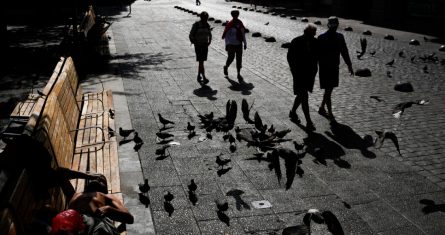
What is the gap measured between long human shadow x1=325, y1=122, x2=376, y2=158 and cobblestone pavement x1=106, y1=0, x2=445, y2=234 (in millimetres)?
17

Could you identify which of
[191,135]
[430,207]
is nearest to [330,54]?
[191,135]

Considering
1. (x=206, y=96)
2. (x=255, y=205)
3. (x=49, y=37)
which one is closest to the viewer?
(x=255, y=205)

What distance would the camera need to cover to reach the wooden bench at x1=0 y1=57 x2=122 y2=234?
11.4 feet

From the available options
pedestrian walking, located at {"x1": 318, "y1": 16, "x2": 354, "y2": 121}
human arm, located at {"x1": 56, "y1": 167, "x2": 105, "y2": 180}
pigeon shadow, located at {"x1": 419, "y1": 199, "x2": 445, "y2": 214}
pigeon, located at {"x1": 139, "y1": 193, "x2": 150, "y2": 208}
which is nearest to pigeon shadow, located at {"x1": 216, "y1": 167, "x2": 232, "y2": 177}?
pigeon, located at {"x1": 139, "y1": 193, "x2": 150, "y2": 208}

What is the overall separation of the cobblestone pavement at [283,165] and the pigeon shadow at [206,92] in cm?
3

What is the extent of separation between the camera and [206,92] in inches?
436

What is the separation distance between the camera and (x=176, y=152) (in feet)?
23.8

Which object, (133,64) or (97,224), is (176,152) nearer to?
(97,224)

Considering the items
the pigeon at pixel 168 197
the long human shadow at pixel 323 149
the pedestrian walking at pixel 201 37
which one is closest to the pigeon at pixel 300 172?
the long human shadow at pixel 323 149

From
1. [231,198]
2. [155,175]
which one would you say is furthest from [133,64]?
[231,198]

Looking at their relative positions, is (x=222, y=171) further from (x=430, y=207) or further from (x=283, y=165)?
(x=430, y=207)

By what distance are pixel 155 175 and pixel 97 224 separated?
2.70 metres

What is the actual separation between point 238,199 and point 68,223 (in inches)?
109

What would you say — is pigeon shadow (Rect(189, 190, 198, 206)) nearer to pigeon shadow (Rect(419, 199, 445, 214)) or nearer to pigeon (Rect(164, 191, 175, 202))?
pigeon (Rect(164, 191, 175, 202))
